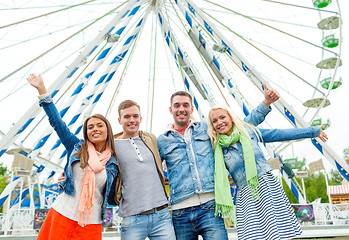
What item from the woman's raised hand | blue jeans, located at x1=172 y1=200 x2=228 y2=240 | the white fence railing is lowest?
the white fence railing

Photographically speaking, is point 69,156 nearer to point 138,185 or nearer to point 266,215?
point 138,185

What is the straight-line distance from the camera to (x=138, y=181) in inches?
108

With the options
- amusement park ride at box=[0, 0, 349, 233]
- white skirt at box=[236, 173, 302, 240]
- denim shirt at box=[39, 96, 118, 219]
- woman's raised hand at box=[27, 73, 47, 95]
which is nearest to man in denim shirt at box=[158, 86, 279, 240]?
white skirt at box=[236, 173, 302, 240]

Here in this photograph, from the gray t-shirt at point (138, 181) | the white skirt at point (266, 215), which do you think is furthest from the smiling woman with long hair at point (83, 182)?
the white skirt at point (266, 215)

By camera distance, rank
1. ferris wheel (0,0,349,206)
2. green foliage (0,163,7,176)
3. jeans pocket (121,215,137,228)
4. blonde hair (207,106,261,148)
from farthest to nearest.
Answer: green foliage (0,163,7,176)
ferris wheel (0,0,349,206)
blonde hair (207,106,261,148)
jeans pocket (121,215,137,228)

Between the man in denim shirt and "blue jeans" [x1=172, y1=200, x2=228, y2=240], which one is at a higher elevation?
the man in denim shirt

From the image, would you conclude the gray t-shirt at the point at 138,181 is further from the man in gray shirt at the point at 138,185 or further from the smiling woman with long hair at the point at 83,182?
the smiling woman with long hair at the point at 83,182

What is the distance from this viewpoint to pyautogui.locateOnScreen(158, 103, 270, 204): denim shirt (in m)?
2.76

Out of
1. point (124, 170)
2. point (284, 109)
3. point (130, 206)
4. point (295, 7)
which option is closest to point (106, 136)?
point (124, 170)

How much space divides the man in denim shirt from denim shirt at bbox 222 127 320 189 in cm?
18

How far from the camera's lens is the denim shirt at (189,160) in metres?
2.76

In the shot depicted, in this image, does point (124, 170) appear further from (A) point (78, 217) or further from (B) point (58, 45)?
(B) point (58, 45)

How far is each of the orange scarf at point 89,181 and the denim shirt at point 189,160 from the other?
611mm

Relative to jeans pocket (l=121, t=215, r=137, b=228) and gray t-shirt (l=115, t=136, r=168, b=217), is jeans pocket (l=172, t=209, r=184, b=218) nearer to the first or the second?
gray t-shirt (l=115, t=136, r=168, b=217)
